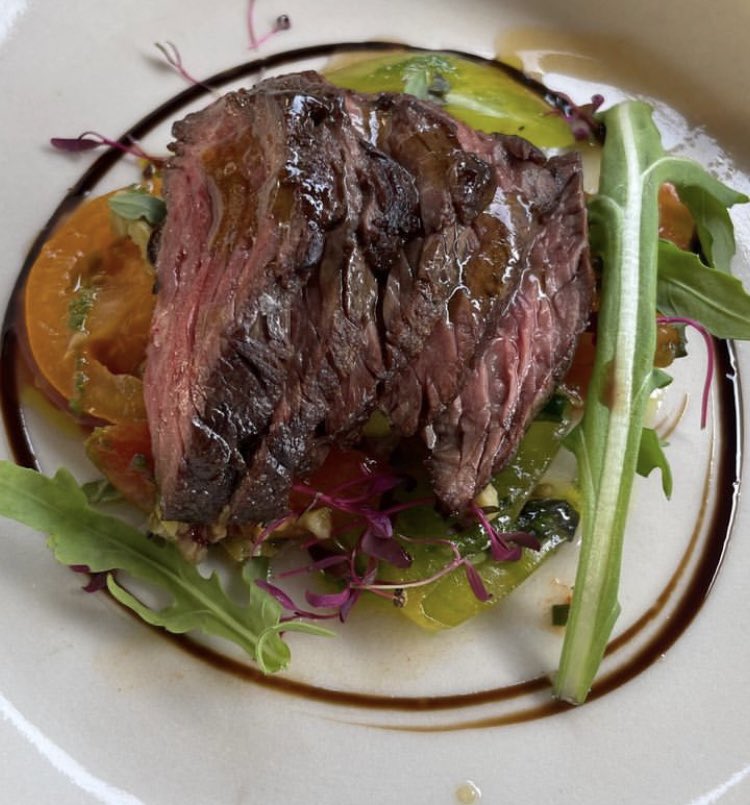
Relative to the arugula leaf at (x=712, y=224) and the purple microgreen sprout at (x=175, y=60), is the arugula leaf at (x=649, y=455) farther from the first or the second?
the purple microgreen sprout at (x=175, y=60)

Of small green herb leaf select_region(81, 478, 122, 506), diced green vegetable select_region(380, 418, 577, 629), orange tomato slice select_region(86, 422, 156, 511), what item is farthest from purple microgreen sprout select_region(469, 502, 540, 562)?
small green herb leaf select_region(81, 478, 122, 506)

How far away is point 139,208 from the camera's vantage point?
311cm

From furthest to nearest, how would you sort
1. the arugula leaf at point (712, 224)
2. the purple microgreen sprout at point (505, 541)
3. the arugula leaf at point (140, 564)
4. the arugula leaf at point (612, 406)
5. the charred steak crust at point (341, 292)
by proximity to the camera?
the arugula leaf at point (712, 224) → the purple microgreen sprout at point (505, 541) → the arugula leaf at point (612, 406) → the arugula leaf at point (140, 564) → the charred steak crust at point (341, 292)

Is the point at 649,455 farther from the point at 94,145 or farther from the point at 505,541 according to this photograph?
the point at 94,145

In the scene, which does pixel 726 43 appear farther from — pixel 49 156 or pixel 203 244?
pixel 49 156

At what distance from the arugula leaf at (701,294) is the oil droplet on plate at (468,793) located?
5.83 feet

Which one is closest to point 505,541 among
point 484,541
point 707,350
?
point 484,541

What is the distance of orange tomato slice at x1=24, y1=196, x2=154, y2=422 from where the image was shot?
298 centimetres

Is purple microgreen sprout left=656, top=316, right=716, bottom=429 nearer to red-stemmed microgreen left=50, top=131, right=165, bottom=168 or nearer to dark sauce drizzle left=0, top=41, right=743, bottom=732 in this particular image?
dark sauce drizzle left=0, top=41, right=743, bottom=732

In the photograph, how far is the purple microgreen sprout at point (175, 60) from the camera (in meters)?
3.70

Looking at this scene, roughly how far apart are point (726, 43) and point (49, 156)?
9.53 ft

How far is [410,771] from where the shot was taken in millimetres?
2750

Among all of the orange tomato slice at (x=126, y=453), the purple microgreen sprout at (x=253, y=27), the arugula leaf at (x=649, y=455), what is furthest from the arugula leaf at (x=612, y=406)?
the purple microgreen sprout at (x=253, y=27)

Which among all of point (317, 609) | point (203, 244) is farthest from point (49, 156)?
point (317, 609)
